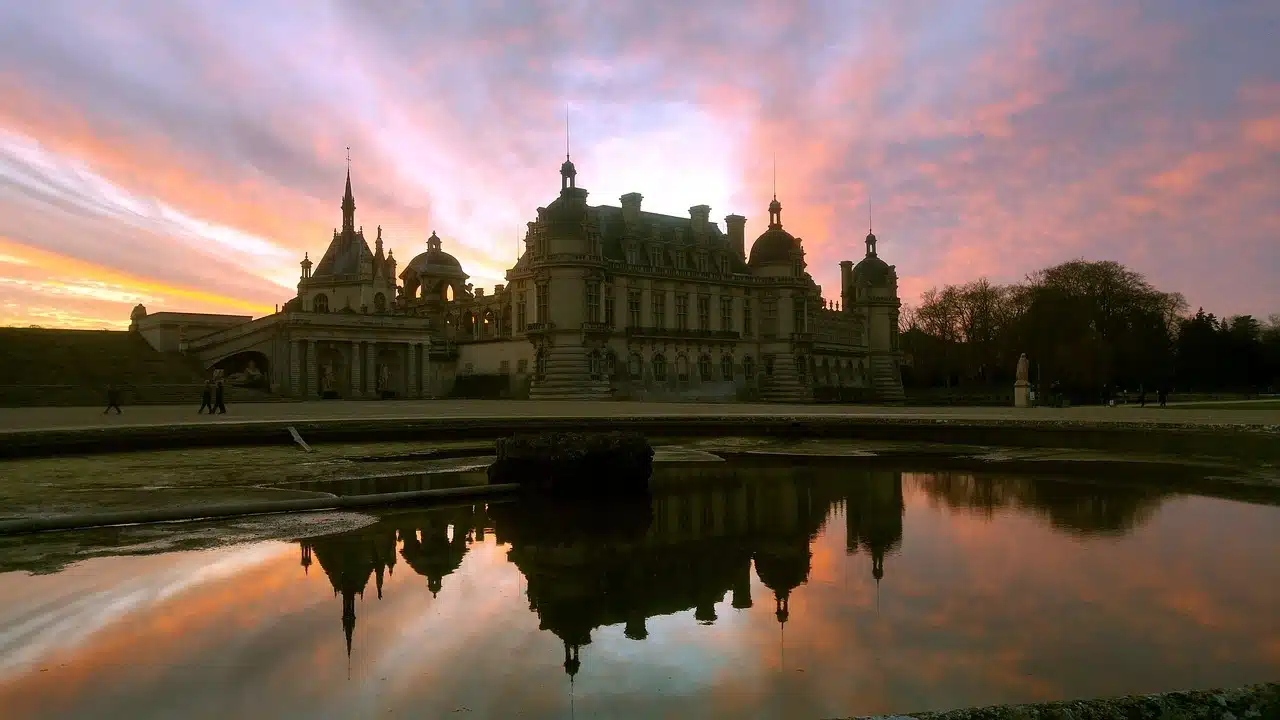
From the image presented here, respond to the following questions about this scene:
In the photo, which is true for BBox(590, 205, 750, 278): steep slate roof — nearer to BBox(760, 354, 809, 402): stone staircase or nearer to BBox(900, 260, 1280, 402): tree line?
BBox(760, 354, 809, 402): stone staircase

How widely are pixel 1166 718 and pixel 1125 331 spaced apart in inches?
3937

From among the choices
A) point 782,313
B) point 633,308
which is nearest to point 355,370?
point 633,308

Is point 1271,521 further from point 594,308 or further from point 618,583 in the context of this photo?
point 594,308

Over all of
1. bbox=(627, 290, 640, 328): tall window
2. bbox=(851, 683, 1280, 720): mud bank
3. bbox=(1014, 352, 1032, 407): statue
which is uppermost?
bbox=(627, 290, 640, 328): tall window

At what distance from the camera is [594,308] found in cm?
6144

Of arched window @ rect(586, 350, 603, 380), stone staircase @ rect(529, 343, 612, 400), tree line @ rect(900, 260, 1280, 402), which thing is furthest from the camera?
tree line @ rect(900, 260, 1280, 402)

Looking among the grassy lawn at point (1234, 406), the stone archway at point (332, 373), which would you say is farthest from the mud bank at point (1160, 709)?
the stone archway at point (332, 373)

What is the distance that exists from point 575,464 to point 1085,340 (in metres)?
70.8

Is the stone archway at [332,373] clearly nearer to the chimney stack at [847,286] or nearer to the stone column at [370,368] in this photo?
the stone column at [370,368]

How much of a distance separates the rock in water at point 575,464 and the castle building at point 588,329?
4144 cm

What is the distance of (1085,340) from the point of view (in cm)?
7550

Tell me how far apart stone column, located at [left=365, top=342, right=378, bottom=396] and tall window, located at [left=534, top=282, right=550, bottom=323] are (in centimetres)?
1492

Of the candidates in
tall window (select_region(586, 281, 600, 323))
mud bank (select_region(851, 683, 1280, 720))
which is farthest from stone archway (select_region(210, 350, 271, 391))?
mud bank (select_region(851, 683, 1280, 720))

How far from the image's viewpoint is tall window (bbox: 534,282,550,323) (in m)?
60.4
